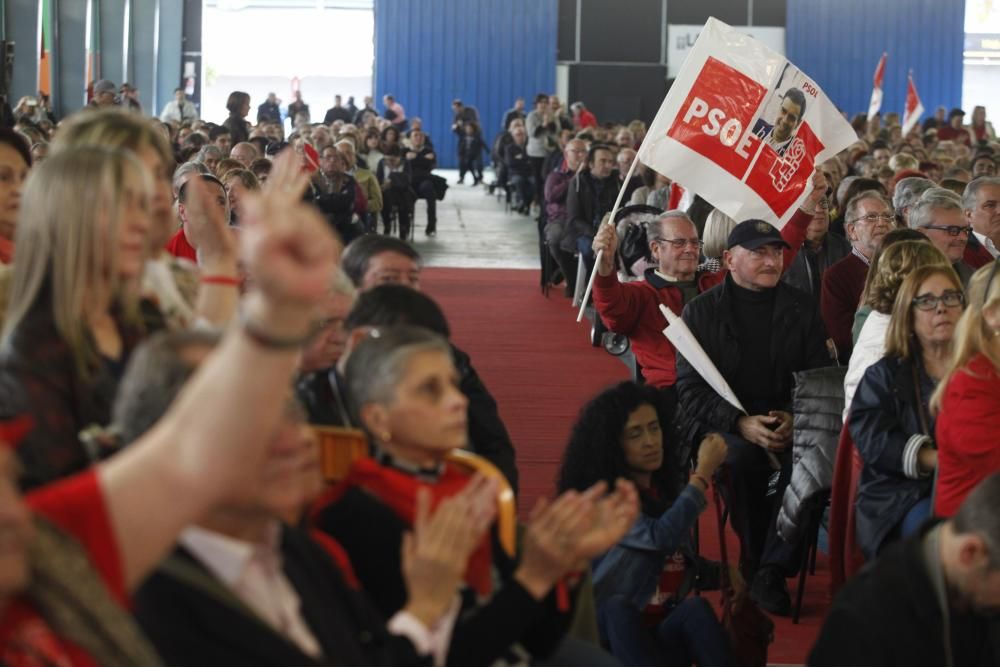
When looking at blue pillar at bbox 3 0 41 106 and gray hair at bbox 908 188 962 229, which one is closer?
gray hair at bbox 908 188 962 229

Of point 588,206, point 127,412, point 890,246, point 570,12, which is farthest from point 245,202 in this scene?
point 570,12

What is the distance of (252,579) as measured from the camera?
2080 millimetres

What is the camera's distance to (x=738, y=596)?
4410 millimetres

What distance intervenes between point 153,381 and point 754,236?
161 inches

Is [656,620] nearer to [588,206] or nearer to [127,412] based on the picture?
[127,412]

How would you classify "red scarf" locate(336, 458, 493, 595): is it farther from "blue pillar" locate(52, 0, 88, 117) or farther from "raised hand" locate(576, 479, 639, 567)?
"blue pillar" locate(52, 0, 88, 117)

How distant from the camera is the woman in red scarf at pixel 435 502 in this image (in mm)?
2598

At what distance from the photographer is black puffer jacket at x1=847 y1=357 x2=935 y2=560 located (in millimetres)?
4727

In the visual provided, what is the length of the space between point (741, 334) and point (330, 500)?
11.0ft

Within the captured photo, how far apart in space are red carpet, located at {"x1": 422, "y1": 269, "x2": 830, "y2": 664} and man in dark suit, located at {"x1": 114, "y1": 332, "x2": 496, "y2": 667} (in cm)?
309

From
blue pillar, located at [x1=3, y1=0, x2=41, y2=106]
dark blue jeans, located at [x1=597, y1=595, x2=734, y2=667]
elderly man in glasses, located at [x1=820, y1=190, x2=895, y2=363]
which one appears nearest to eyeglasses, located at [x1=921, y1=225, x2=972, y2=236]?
elderly man in glasses, located at [x1=820, y1=190, x2=895, y2=363]

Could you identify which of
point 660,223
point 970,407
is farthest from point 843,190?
point 970,407

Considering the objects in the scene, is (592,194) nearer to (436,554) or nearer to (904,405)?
(904,405)

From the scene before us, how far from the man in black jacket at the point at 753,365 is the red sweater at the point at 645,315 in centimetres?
52
